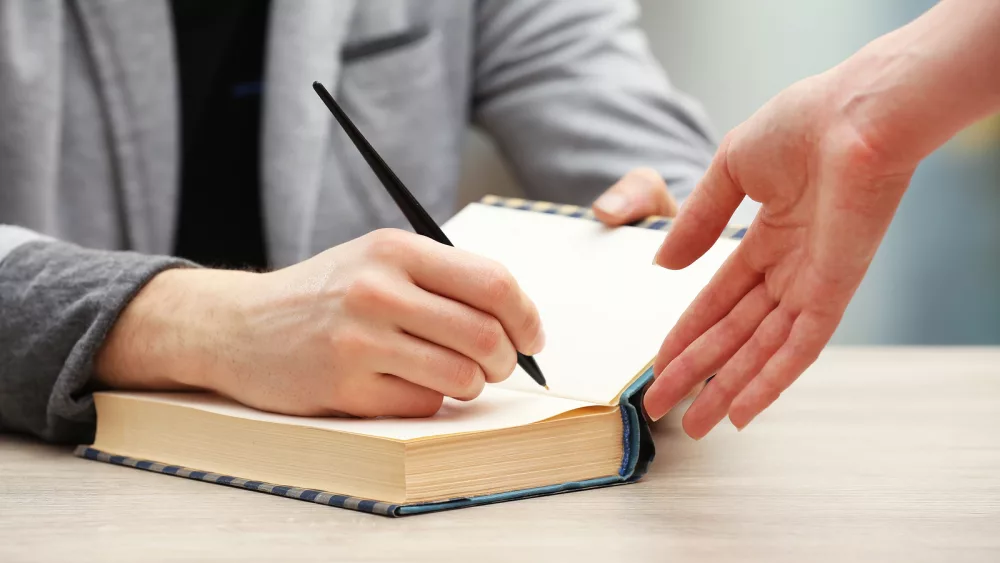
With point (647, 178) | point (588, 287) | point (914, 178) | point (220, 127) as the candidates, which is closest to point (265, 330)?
point (588, 287)

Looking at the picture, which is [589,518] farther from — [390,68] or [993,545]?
[390,68]

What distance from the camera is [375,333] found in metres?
0.49

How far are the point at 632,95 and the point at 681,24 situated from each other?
0.28 m

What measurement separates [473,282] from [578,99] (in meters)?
0.70

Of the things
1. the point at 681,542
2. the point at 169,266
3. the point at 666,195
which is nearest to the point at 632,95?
the point at 666,195

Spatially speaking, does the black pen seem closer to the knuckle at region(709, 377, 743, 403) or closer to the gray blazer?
the knuckle at region(709, 377, 743, 403)


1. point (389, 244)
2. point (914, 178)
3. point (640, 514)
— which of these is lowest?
point (914, 178)

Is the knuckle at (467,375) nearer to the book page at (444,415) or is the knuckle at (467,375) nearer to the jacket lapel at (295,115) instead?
the book page at (444,415)

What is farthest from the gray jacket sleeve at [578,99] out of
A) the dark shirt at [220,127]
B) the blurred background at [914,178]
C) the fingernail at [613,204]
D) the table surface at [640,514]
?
the table surface at [640,514]

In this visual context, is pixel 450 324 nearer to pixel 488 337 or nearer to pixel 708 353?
pixel 488 337

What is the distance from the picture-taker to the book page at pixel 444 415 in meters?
0.46

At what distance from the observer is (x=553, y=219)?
2.23 ft

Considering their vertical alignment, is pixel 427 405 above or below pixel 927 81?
below

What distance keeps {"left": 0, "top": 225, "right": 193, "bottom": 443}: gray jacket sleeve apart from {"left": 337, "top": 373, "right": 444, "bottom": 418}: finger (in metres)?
0.18
